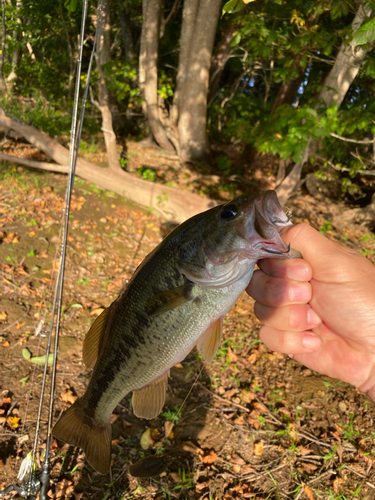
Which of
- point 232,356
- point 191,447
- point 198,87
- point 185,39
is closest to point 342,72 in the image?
point 198,87

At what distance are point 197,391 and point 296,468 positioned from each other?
1277 millimetres

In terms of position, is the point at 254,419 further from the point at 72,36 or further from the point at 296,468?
the point at 72,36

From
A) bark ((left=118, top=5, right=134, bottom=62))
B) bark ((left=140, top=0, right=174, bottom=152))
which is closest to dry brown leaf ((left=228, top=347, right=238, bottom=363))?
bark ((left=140, top=0, right=174, bottom=152))

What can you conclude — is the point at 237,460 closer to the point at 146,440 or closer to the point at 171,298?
the point at 146,440

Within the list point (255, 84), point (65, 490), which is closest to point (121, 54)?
point (255, 84)

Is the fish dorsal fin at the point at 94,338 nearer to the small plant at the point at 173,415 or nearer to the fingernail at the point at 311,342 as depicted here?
the fingernail at the point at 311,342

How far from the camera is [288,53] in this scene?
294 inches

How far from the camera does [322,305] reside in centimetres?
241

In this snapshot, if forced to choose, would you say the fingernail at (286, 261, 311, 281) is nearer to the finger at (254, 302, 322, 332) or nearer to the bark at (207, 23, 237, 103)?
the finger at (254, 302, 322, 332)

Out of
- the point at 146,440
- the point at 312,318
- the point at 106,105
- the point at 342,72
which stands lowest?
the point at 146,440

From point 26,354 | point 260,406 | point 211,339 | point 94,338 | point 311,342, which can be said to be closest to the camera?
point 211,339

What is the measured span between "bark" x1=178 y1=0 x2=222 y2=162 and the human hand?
23.6ft

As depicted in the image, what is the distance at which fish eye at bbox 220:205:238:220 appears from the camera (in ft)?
5.62

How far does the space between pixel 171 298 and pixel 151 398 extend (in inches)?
31.4
